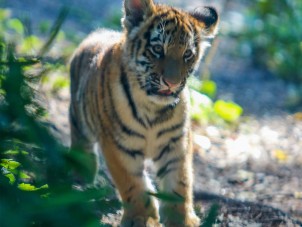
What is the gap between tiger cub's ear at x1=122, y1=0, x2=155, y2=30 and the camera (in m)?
5.32

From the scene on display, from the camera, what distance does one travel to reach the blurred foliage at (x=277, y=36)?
10.8m

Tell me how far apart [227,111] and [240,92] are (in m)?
1.52

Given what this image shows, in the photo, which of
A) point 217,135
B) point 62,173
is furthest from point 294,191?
point 62,173

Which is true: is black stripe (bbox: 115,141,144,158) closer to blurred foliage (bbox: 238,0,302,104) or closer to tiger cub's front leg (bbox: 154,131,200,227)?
tiger cub's front leg (bbox: 154,131,200,227)

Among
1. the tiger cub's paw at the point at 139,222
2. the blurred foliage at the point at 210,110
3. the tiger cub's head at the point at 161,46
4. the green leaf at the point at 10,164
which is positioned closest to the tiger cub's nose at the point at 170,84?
the tiger cub's head at the point at 161,46

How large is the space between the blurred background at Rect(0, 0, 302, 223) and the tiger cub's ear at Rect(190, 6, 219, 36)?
3.07ft

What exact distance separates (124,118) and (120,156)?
0.91 ft

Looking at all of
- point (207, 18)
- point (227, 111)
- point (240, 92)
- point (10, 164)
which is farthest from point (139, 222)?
point (240, 92)

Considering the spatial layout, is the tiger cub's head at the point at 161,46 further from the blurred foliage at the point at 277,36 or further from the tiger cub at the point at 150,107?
the blurred foliage at the point at 277,36

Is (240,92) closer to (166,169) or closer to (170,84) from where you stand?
(166,169)

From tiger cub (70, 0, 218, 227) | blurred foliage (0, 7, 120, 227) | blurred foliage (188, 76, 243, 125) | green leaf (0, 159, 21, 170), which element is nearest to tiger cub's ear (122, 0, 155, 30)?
tiger cub (70, 0, 218, 227)

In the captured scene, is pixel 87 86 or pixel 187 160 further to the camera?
pixel 87 86

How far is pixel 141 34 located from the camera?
17.4 feet

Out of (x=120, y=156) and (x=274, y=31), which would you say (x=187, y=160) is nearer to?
(x=120, y=156)
